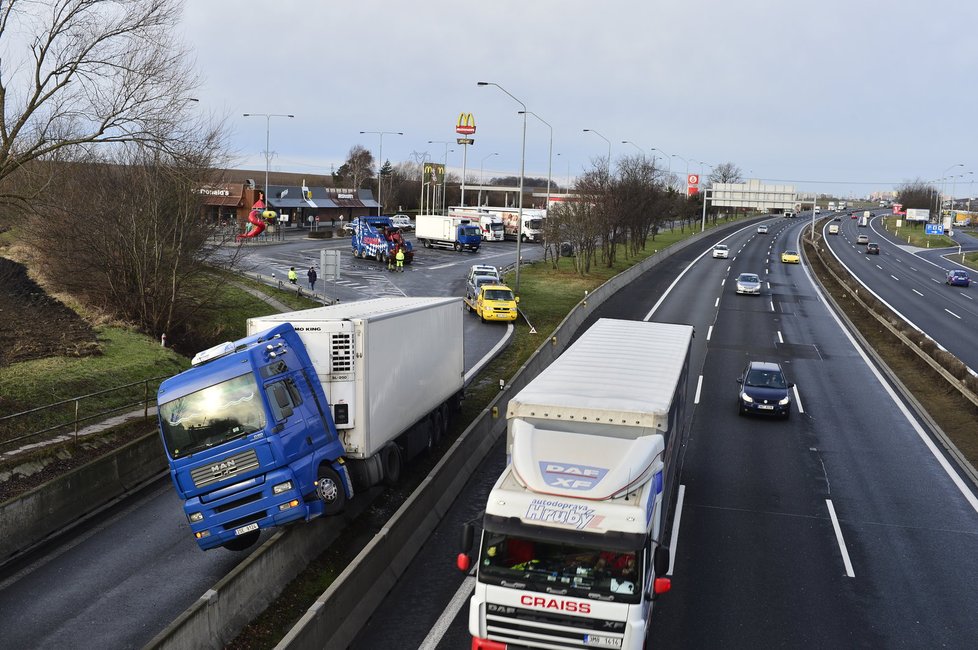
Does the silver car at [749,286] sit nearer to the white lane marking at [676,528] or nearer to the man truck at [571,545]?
the white lane marking at [676,528]

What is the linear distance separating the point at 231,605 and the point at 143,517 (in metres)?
6.51

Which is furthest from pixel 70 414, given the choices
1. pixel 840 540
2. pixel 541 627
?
pixel 840 540

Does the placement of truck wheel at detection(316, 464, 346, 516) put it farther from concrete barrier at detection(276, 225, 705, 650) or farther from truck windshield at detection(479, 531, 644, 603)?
truck windshield at detection(479, 531, 644, 603)

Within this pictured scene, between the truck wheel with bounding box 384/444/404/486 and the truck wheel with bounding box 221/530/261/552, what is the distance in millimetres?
3136

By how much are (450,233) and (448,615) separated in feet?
210

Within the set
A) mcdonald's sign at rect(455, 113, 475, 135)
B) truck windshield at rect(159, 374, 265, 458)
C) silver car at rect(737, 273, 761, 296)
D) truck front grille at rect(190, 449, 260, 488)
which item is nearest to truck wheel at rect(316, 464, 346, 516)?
truck front grille at rect(190, 449, 260, 488)

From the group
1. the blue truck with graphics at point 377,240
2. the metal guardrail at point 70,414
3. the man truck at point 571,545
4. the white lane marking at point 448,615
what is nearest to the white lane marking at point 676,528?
the white lane marking at point 448,615

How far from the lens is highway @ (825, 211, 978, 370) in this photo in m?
42.3

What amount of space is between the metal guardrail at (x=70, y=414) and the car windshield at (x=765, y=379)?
17331 millimetres

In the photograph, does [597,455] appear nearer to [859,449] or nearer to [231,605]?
[231,605]

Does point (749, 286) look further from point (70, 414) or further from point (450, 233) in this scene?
point (70, 414)

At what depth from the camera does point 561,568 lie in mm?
9945

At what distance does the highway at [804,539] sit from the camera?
1250cm

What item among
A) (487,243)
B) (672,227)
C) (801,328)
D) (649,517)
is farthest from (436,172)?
(649,517)
